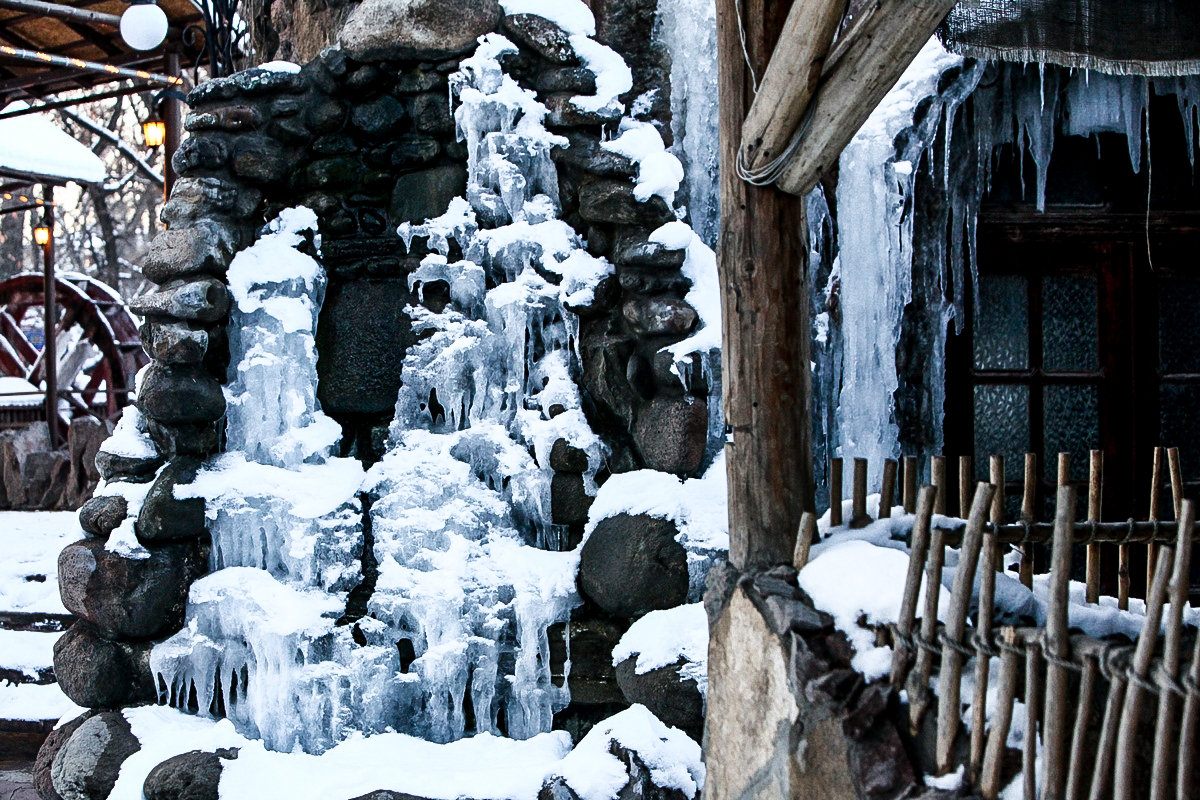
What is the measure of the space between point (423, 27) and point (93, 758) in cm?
339

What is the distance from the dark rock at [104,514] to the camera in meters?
4.78

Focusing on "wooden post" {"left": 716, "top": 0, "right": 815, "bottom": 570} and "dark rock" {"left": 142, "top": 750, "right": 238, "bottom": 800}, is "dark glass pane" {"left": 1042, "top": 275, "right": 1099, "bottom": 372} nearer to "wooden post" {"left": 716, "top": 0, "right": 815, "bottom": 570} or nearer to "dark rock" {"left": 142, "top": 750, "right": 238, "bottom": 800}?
"wooden post" {"left": 716, "top": 0, "right": 815, "bottom": 570}

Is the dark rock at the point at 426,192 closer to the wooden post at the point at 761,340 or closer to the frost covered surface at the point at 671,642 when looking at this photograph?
the frost covered surface at the point at 671,642

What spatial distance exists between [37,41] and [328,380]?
8520mm

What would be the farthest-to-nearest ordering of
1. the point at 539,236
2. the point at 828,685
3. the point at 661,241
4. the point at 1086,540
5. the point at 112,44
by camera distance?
the point at 112,44, the point at 539,236, the point at 661,241, the point at 1086,540, the point at 828,685

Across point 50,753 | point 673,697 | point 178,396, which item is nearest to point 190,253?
point 178,396

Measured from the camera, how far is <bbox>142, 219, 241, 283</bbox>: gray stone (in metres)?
5.06

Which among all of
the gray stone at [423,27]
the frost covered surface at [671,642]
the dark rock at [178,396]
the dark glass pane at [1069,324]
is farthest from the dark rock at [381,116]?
the dark glass pane at [1069,324]

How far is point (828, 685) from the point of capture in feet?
7.78

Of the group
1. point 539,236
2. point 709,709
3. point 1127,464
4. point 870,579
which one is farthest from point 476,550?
point 1127,464

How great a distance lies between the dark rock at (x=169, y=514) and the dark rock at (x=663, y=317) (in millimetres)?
2020

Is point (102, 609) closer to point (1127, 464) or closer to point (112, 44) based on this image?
point (1127, 464)

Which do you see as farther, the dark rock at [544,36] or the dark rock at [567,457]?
the dark rock at [544,36]

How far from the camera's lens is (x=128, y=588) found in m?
4.64
